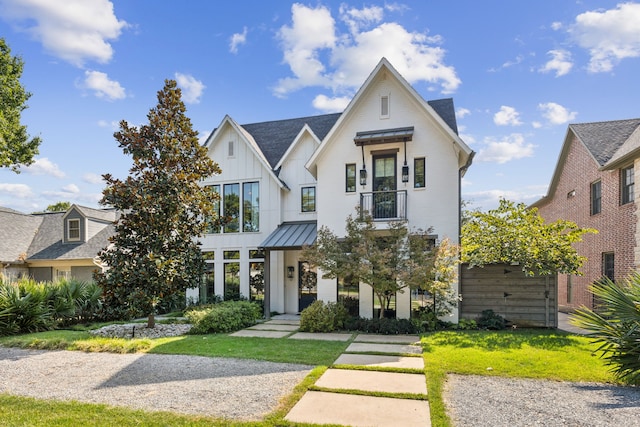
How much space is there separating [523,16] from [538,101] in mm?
2793

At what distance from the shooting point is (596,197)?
15.2 metres

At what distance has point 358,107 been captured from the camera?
13.4m

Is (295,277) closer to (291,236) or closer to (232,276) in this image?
(291,236)

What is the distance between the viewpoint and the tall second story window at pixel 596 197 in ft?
48.6

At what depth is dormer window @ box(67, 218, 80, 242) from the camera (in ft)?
69.1

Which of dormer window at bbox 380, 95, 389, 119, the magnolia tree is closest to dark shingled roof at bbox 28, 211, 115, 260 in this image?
the magnolia tree

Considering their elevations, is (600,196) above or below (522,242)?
above

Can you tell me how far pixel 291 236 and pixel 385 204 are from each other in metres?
4.03

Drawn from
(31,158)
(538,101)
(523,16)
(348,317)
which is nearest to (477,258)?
(348,317)

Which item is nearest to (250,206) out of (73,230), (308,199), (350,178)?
(308,199)

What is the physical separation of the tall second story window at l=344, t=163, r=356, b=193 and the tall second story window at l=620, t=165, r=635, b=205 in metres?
9.60

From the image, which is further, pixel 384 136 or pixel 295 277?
pixel 295 277

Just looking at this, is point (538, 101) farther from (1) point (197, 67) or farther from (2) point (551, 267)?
(1) point (197, 67)

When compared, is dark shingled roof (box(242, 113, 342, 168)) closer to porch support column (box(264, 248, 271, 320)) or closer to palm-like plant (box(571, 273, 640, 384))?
porch support column (box(264, 248, 271, 320))
